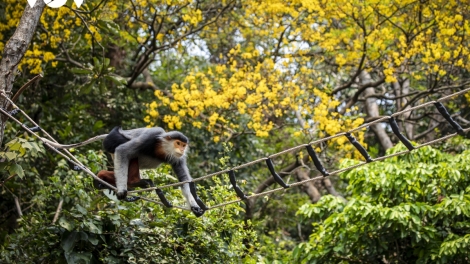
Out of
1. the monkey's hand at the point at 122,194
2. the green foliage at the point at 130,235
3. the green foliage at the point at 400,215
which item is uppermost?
the monkey's hand at the point at 122,194

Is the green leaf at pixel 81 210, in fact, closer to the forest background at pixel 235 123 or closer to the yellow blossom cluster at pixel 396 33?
the forest background at pixel 235 123

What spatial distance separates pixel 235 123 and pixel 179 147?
4822 millimetres

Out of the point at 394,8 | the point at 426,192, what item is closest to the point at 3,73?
the point at 426,192

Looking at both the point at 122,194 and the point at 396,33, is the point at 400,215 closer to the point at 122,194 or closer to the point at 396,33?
the point at 122,194

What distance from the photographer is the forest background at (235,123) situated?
6129 mm

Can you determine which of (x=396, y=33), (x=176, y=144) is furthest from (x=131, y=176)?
(x=396, y=33)

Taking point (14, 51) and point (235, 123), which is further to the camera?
point (235, 123)

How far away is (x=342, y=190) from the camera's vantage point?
39.0ft

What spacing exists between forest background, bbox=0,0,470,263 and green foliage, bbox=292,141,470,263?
2 centimetres

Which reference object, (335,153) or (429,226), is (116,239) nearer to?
(429,226)

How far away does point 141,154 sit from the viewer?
16.9 ft

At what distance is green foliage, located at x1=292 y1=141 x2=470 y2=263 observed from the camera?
21.5 feet

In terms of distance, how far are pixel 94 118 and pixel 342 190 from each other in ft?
14.7

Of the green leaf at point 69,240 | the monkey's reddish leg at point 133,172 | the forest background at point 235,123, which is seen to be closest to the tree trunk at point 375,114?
the forest background at point 235,123
